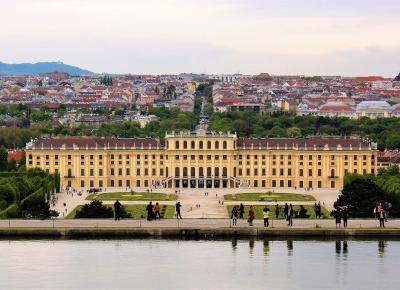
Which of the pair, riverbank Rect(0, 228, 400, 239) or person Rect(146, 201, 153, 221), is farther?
person Rect(146, 201, 153, 221)

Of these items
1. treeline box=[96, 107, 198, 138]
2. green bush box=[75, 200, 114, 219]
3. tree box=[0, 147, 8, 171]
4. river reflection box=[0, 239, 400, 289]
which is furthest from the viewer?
treeline box=[96, 107, 198, 138]

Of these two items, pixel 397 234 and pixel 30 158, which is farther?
pixel 30 158

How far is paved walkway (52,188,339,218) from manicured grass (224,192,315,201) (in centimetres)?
63

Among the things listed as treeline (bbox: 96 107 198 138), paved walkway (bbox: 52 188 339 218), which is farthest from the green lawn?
treeline (bbox: 96 107 198 138)

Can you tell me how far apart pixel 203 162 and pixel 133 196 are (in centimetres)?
1648

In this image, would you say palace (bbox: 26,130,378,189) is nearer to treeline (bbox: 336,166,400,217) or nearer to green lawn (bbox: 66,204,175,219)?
green lawn (bbox: 66,204,175,219)

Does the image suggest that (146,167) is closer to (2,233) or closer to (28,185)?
(28,185)

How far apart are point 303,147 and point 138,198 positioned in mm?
21350

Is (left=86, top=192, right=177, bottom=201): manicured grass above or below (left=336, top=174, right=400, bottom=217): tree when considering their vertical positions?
below

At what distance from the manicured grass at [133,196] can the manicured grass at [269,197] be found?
12.5 feet

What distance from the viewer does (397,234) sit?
37.7 metres

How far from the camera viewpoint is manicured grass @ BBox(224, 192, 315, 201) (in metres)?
77.9

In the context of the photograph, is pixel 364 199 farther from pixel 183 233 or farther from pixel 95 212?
pixel 183 233

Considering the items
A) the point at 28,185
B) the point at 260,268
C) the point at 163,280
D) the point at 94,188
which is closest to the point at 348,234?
the point at 260,268
